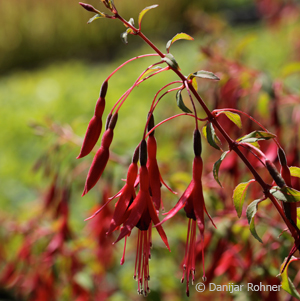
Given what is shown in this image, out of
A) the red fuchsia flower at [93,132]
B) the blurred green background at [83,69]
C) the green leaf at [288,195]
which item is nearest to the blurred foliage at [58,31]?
the blurred green background at [83,69]

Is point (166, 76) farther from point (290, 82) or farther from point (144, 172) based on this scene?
point (144, 172)

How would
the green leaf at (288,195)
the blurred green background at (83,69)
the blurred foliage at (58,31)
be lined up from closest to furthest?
the green leaf at (288,195)
the blurred green background at (83,69)
the blurred foliage at (58,31)

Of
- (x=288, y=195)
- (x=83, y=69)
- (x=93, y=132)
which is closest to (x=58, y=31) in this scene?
(x=83, y=69)

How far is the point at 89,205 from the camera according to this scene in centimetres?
218

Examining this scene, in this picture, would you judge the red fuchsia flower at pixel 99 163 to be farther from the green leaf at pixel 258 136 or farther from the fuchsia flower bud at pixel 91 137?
the green leaf at pixel 258 136

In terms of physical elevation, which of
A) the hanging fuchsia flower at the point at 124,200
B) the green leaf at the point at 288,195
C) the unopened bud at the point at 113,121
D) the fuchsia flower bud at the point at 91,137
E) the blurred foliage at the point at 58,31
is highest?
the unopened bud at the point at 113,121

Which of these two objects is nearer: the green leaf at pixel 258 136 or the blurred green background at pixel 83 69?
the green leaf at pixel 258 136

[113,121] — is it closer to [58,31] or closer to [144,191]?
[144,191]

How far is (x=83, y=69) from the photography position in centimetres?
524

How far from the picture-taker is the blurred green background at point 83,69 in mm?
1508

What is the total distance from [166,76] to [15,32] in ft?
12.6

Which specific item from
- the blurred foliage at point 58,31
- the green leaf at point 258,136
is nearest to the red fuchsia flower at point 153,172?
the green leaf at point 258,136

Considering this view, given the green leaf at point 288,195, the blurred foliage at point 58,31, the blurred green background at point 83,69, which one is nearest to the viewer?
the green leaf at point 288,195

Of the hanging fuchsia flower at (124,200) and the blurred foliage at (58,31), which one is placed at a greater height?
the hanging fuchsia flower at (124,200)
